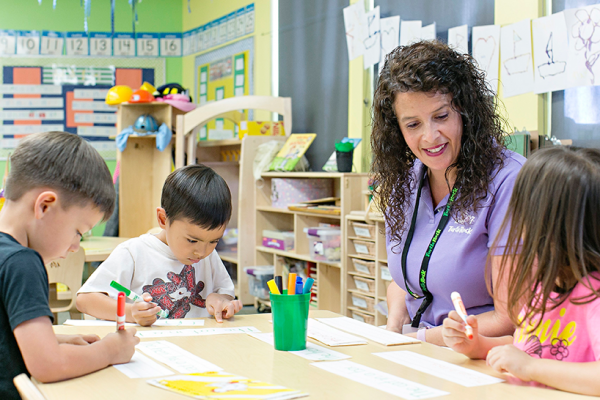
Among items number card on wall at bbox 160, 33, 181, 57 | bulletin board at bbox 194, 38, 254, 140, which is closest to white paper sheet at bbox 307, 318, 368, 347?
bulletin board at bbox 194, 38, 254, 140

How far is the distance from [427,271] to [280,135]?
3078 millimetres

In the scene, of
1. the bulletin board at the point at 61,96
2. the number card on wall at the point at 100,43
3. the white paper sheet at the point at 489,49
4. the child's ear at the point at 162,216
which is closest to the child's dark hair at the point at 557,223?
the child's ear at the point at 162,216

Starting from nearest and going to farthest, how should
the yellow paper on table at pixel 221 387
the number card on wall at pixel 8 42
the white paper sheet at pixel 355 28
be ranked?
the yellow paper on table at pixel 221 387, the white paper sheet at pixel 355 28, the number card on wall at pixel 8 42

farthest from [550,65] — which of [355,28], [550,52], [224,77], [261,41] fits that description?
[224,77]

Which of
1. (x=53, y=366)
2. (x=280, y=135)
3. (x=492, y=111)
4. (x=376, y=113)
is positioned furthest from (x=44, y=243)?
(x=280, y=135)

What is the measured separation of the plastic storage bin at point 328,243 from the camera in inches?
142

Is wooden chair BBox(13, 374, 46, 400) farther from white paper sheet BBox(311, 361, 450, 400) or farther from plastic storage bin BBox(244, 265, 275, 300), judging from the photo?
plastic storage bin BBox(244, 265, 275, 300)

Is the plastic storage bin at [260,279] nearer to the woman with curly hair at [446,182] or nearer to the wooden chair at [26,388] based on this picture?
the woman with curly hair at [446,182]

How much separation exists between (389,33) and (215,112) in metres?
1.55

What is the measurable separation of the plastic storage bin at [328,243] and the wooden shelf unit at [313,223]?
0.15 ft

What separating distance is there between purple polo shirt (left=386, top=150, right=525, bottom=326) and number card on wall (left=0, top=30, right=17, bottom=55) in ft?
19.3

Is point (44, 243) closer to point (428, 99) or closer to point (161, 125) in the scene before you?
point (428, 99)

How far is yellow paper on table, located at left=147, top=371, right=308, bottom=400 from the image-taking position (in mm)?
927

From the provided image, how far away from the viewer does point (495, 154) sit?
5.07 feet
